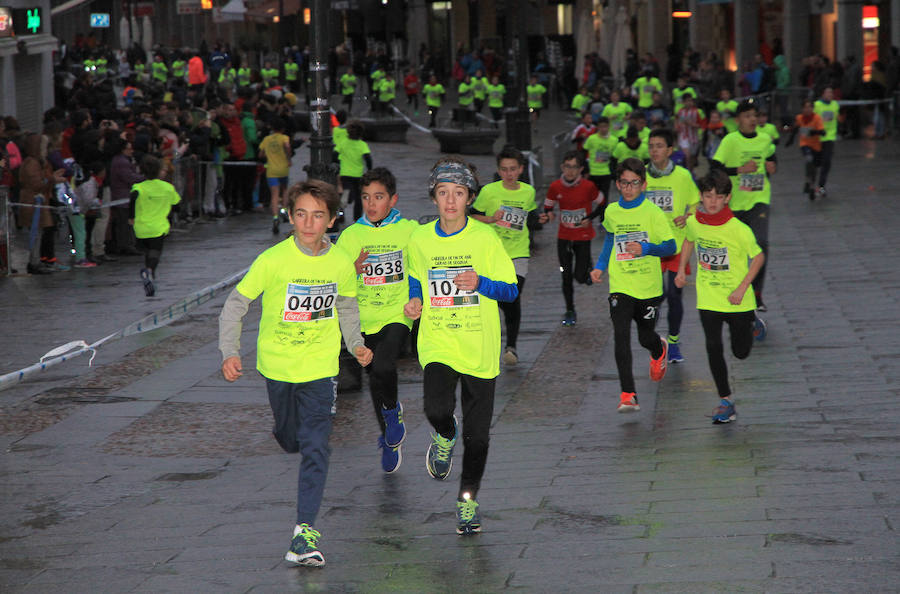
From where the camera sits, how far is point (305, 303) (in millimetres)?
6219

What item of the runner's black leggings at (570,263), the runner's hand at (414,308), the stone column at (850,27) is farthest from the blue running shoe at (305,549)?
the stone column at (850,27)

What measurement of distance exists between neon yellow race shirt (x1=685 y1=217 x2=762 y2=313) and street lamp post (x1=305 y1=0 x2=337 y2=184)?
9.61ft

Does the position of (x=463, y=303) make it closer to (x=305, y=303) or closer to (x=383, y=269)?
(x=305, y=303)

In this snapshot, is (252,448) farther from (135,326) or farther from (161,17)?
(161,17)

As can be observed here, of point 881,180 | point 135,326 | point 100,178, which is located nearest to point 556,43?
point 881,180

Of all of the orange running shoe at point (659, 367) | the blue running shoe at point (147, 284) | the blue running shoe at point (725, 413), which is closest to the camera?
the blue running shoe at point (725, 413)

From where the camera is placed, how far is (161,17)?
84062 mm

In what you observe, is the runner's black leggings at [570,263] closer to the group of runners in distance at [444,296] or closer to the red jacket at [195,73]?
the group of runners in distance at [444,296]

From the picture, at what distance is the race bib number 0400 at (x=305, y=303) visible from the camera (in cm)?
620

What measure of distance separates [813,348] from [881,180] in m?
13.3

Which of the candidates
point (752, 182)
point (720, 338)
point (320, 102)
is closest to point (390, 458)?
point (720, 338)

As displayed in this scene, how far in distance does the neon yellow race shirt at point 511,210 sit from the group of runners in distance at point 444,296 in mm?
12

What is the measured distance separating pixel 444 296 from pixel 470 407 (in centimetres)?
53

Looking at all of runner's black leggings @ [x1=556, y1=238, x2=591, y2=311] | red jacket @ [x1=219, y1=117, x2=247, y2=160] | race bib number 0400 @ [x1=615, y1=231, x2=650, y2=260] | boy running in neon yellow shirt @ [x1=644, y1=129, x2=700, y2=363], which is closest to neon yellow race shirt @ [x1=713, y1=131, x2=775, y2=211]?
boy running in neon yellow shirt @ [x1=644, y1=129, x2=700, y2=363]
